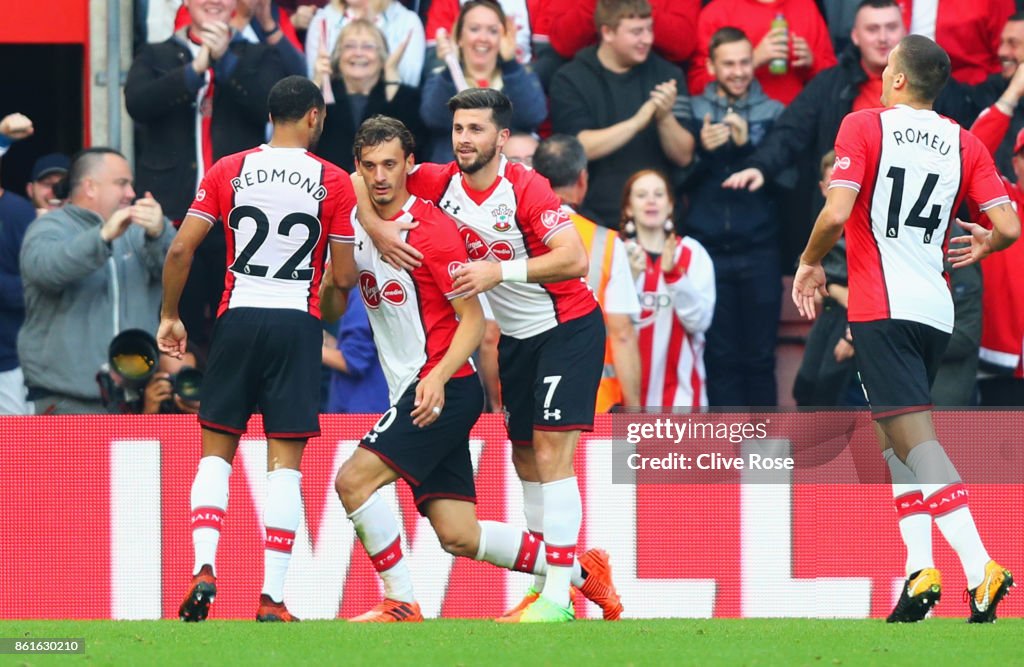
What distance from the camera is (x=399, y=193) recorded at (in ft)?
23.7

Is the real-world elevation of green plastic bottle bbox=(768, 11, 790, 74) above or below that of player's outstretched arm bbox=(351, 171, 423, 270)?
above

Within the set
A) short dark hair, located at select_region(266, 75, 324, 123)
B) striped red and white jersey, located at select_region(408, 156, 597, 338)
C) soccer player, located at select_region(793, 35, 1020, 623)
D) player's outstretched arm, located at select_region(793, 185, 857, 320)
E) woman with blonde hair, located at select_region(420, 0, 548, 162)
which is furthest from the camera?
woman with blonde hair, located at select_region(420, 0, 548, 162)

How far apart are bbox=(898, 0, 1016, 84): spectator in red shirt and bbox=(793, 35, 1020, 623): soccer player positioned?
3.71m

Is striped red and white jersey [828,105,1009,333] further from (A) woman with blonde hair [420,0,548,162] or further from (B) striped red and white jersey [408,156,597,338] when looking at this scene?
(A) woman with blonde hair [420,0,548,162]

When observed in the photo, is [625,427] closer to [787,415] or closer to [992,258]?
[787,415]

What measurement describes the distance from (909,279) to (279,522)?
268 cm

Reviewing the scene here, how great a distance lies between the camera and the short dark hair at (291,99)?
7129 millimetres

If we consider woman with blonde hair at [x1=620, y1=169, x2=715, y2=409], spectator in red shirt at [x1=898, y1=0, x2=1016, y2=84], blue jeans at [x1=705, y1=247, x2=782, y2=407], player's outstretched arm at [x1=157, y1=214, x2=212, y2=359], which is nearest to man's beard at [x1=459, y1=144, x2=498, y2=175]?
player's outstretched arm at [x1=157, y1=214, x2=212, y2=359]

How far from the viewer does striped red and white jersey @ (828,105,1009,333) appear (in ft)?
22.7

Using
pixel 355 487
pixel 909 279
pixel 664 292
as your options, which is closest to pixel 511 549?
pixel 355 487

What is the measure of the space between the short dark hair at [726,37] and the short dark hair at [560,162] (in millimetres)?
1682

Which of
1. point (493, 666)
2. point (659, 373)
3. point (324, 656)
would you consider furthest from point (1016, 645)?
point (659, 373)

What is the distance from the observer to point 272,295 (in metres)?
7.18

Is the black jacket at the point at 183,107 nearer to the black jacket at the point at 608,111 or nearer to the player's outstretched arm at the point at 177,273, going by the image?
the black jacket at the point at 608,111
